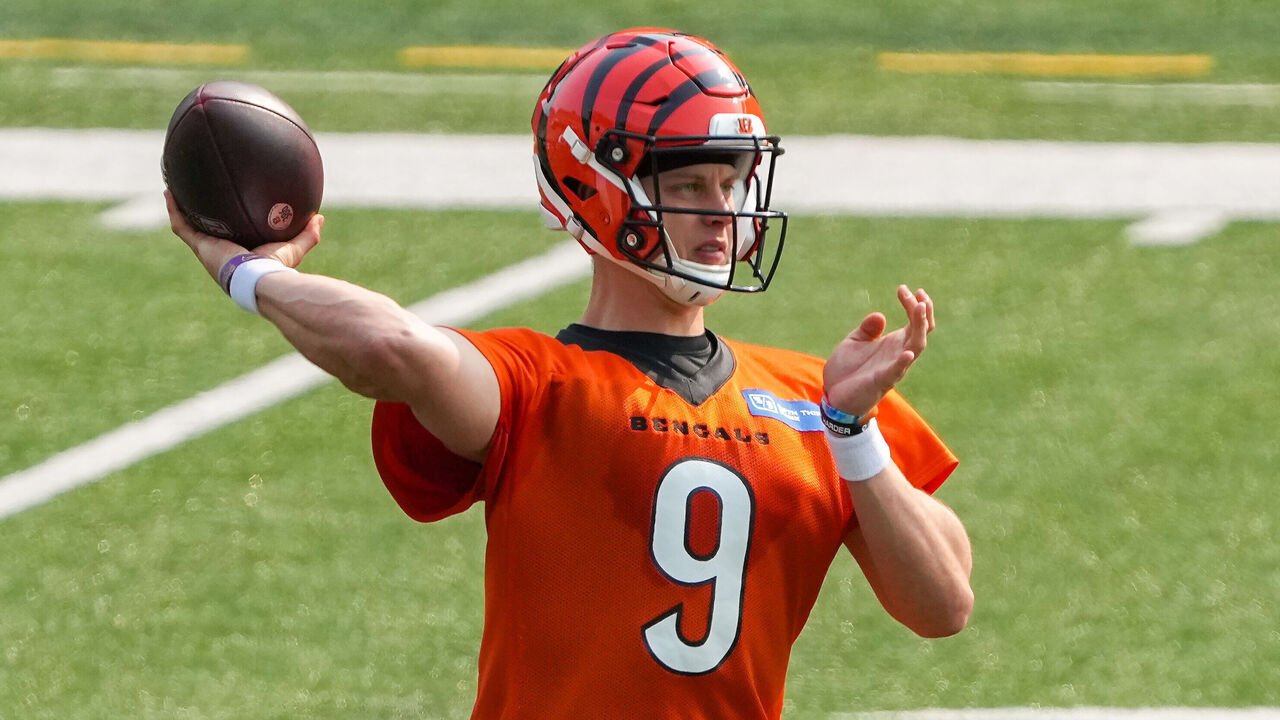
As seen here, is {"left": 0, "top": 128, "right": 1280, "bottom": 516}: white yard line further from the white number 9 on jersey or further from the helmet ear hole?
the white number 9 on jersey

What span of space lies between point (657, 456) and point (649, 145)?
597 millimetres

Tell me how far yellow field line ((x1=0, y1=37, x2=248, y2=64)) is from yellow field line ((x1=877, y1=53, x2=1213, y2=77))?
3.66m

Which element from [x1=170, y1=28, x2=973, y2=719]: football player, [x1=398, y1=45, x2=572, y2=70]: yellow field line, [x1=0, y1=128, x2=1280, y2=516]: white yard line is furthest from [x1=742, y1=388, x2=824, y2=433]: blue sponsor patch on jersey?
[x1=398, y1=45, x2=572, y2=70]: yellow field line

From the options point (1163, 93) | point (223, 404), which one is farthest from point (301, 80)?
point (1163, 93)

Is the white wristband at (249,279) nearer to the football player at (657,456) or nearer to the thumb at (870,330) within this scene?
the football player at (657,456)

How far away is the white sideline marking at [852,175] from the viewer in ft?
27.7

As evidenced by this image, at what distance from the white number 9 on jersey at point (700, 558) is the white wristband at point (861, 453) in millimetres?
203

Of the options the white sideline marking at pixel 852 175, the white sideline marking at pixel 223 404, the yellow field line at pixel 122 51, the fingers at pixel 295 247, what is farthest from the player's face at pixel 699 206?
the yellow field line at pixel 122 51

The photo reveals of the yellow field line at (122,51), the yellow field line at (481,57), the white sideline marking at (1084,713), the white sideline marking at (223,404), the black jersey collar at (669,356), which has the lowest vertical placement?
the yellow field line at (122,51)

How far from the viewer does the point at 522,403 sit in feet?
10.5

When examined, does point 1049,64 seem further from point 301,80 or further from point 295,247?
point 295,247

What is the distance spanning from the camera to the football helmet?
336cm

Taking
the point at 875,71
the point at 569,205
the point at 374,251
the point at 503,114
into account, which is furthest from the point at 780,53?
the point at 569,205

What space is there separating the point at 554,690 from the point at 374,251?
16.4 ft
